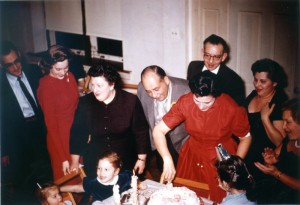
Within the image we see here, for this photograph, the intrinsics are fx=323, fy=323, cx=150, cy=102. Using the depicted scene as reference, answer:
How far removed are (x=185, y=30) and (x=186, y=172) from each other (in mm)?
1106

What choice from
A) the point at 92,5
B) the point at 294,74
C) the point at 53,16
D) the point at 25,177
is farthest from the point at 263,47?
Result: the point at 25,177

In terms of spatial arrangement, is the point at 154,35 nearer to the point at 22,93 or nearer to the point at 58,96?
the point at 58,96

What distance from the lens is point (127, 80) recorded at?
2758 mm

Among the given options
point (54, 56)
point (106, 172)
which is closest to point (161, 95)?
point (106, 172)

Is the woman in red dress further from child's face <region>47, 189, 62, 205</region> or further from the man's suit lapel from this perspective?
the man's suit lapel

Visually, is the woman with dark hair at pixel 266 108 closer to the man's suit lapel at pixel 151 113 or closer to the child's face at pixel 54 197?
the man's suit lapel at pixel 151 113

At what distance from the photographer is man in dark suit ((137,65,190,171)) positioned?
7.13 ft

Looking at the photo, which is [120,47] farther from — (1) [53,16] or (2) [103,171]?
(2) [103,171]

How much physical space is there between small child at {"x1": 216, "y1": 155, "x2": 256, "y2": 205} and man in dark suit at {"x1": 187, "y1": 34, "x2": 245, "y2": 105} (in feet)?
2.45

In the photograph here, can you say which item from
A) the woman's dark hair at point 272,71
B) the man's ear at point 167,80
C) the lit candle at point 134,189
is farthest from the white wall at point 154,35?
the lit candle at point 134,189

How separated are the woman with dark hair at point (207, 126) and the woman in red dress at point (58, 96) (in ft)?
2.63

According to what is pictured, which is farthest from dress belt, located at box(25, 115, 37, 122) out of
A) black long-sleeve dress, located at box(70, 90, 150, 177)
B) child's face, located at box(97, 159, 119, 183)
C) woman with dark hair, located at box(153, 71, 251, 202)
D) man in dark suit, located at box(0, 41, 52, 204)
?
woman with dark hair, located at box(153, 71, 251, 202)

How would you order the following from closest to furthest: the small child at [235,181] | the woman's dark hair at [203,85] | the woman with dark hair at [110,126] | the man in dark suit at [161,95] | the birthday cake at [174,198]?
the birthday cake at [174,198] < the small child at [235,181] < the woman's dark hair at [203,85] < the man in dark suit at [161,95] < the woman with dark hair at [110,126]

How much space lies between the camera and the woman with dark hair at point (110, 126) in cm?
230
